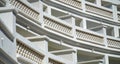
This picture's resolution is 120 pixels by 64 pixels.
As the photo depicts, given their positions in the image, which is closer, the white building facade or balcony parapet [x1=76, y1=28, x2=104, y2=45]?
the white building facade

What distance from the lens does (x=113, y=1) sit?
34312 millimetres

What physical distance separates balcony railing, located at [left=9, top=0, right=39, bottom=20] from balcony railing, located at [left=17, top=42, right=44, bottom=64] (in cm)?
422

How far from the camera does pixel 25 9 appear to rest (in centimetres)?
2117

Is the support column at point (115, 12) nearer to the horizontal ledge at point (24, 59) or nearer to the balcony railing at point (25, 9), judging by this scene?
the balcony railing at point (25, 9)

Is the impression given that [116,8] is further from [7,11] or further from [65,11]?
[7,11]

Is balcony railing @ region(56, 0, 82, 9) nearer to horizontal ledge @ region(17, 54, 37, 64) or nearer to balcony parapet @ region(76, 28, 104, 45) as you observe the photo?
balcony parapet @ region(76, 28, 104, 45)

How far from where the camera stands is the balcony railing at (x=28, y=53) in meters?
14.9

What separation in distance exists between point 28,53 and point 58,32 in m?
8.61

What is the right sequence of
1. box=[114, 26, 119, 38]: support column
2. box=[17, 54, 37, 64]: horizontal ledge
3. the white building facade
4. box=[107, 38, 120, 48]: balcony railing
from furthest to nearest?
box=[114, 26, 119, 38]: support column
box=[107, 38, 120, 48]: balcony railing
box=[17, 54, 37, 64]: horizontal ledge
the white building facade

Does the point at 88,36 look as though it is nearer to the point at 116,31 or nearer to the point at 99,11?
the point at 99,11

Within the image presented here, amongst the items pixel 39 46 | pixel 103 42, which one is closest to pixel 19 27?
pixel 39 46

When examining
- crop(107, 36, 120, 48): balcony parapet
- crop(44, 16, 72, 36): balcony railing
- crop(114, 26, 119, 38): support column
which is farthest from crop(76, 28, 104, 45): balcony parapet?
crop(114, 26, 119, 38): support column

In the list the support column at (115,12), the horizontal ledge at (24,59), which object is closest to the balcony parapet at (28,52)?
the horizontal ledge at (24,59)

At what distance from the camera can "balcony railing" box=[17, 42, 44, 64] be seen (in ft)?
49.0
